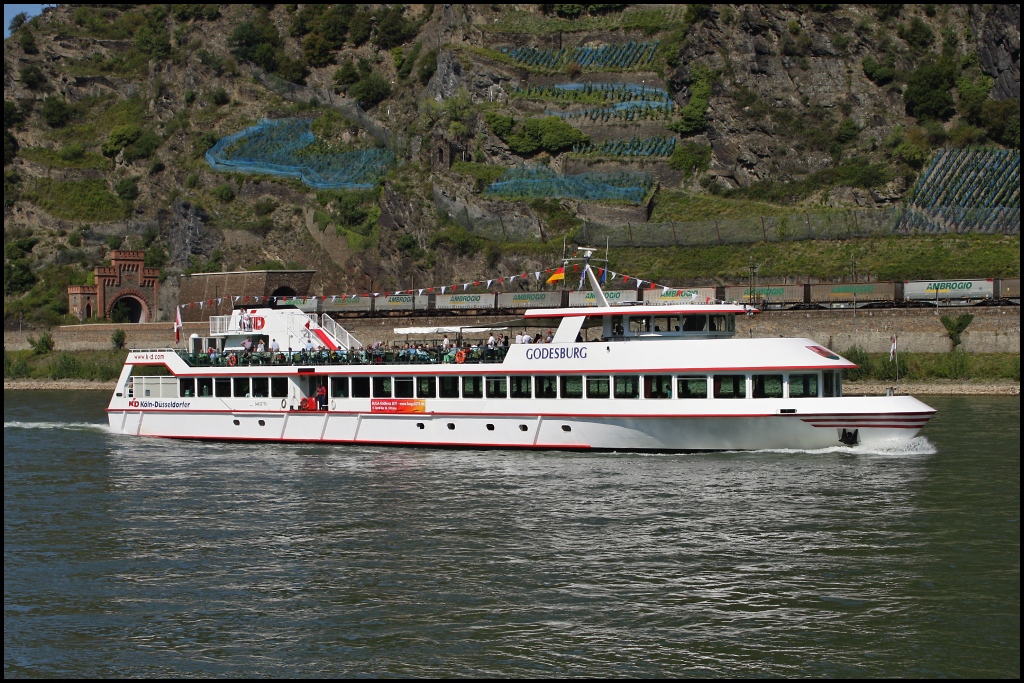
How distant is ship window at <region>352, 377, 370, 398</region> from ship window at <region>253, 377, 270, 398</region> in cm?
420

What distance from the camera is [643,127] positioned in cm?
10756

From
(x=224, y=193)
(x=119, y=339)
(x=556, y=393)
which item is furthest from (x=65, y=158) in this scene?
(x=556, y=393)

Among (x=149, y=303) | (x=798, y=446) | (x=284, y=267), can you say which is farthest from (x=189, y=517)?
(x=149, y=303)

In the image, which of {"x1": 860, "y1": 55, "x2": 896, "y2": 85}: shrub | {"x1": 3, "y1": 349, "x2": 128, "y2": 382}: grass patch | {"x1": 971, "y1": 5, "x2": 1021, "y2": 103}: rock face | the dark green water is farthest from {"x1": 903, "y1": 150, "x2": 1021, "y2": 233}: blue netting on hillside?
{"x1": 3, "y1": 349, "x2": 128, "y2": 382}: grass patch

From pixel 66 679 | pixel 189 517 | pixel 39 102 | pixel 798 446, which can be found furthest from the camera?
pixel 39 102

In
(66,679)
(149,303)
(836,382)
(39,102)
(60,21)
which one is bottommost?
(66,679)

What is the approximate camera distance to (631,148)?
10575 centimetres

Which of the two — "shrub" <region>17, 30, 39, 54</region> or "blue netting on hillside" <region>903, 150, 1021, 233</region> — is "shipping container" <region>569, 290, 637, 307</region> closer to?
"blue netting on hillside" <region>903, 150, 1021, 233</region>

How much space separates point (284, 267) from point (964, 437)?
78.2 m

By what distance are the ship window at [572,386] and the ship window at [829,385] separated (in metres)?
8.31

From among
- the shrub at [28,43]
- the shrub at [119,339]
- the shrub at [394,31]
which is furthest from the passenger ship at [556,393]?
the shrub at [28,43]

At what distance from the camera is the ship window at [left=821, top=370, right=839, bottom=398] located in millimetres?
38125

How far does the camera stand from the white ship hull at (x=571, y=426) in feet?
122

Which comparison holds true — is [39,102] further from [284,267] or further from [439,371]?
[439,371]
